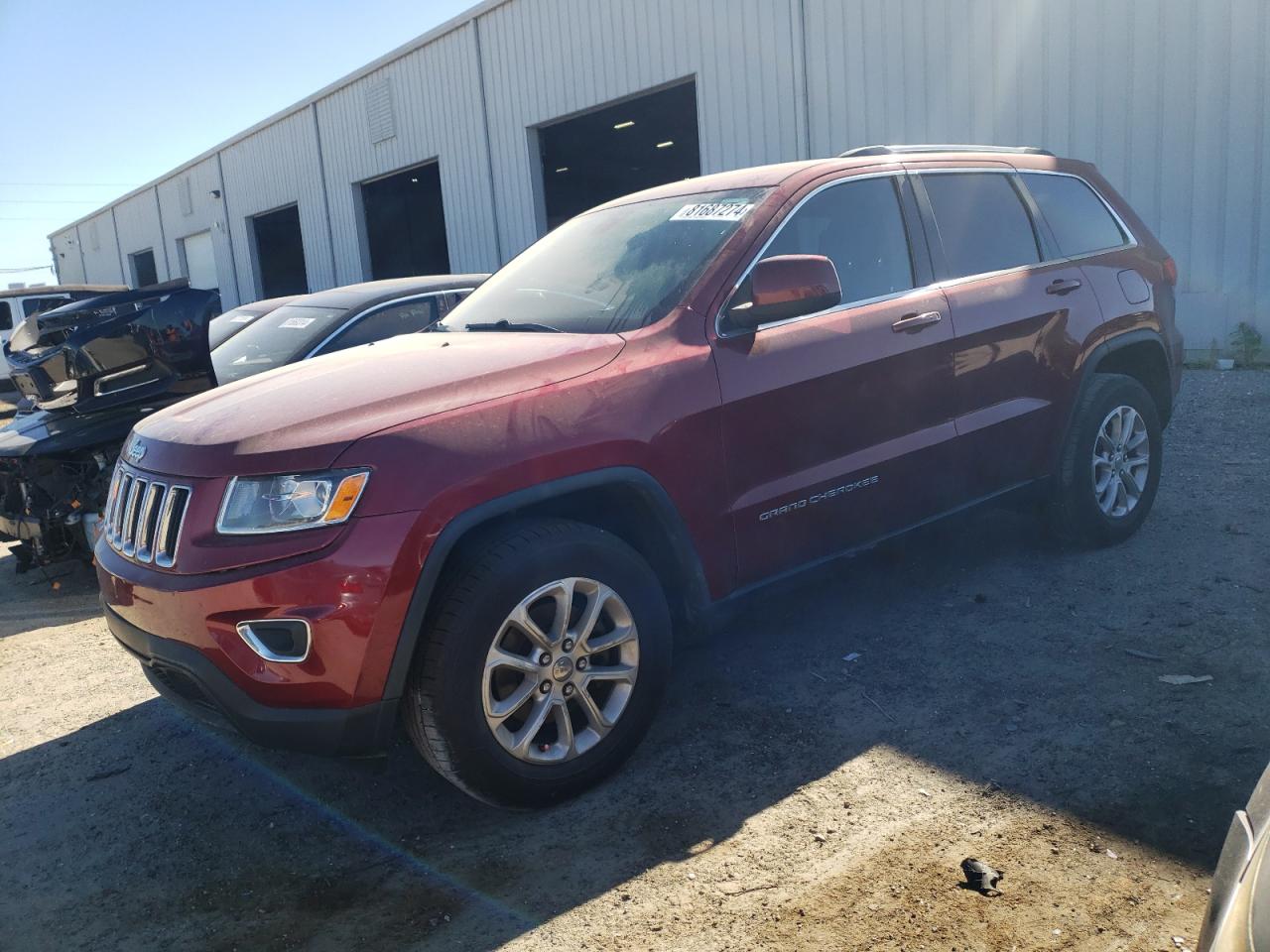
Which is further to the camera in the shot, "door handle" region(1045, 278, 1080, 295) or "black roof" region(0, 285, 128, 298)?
"black roof" region(0, 285, 128, 298)

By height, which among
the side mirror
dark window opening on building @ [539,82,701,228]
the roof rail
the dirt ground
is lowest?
the dirt ground

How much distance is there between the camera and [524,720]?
3.10 meters

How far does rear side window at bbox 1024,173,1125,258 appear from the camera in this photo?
194 inches

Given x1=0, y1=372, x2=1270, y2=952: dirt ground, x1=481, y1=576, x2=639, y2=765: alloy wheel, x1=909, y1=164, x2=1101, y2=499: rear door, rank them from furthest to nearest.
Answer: x1=909, y1=164, x2=1101, y2=499: rear door < x1=481, y1=576, x2=639, y2=765: alloy wheel < x1=0, y1=372, x2=1270, y2=952: dirt ground

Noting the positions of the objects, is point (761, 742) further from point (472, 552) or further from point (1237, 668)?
point (1237, 668)

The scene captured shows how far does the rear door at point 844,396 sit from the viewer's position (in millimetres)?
3598

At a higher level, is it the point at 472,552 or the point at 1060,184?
the point at 1060,184

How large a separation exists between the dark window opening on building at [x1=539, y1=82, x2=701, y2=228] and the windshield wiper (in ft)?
33.8

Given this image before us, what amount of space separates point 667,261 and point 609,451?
0.95 m

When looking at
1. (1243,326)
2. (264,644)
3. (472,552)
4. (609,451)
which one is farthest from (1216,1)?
(264,644)

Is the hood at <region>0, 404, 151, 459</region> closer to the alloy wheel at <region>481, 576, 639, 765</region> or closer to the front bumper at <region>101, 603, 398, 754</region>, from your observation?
the front bumper at <region>101, 603, 398, 754</region>

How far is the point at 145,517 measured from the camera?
3.16 meters

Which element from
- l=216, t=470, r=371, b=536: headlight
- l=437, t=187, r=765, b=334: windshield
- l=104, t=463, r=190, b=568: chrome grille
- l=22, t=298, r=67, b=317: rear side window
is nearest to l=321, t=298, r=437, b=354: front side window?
l=437, t=187, r=765, b=334: windshield

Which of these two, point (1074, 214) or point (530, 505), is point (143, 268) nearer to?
point (1074, 214)
